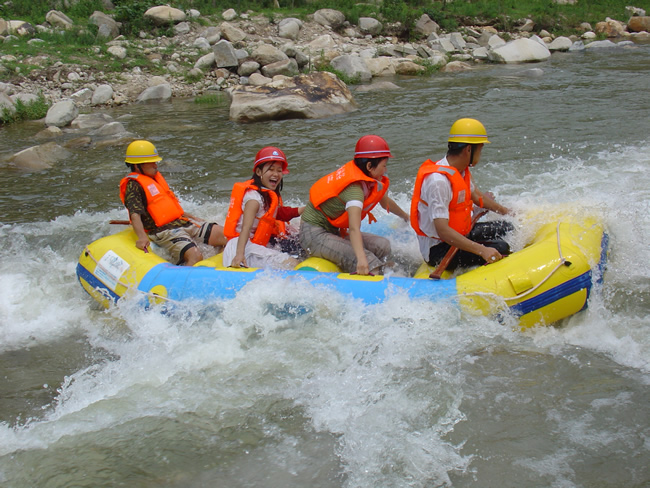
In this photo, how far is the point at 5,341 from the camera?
14.2ft

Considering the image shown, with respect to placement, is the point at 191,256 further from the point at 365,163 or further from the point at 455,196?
the point at 455,196

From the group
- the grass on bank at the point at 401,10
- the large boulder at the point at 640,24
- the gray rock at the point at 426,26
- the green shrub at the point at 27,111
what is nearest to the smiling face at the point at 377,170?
the green shrub at the point at 27,111

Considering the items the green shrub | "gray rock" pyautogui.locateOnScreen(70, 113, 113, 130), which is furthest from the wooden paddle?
the green shrub

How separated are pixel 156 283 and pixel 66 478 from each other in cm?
173

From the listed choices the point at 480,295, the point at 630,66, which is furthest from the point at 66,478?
the point at 630,66

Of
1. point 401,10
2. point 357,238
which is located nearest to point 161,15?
point 401,10

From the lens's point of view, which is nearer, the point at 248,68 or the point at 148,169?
the point at 148,169

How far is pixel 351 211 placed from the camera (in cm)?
411

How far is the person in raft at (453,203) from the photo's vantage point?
12.7 feet

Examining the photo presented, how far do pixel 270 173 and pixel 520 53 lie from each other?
16.1 metres

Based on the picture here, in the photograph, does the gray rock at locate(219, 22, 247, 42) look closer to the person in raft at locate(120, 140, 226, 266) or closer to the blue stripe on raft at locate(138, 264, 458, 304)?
the person in raft at locate(120, 140, 226, 266)

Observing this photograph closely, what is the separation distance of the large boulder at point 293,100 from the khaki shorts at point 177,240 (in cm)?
618

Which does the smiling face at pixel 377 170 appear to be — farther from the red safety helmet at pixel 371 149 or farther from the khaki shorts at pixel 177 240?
the khaki shorts at pixel 177 240

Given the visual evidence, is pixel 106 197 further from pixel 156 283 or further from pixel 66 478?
pixel 66 478
